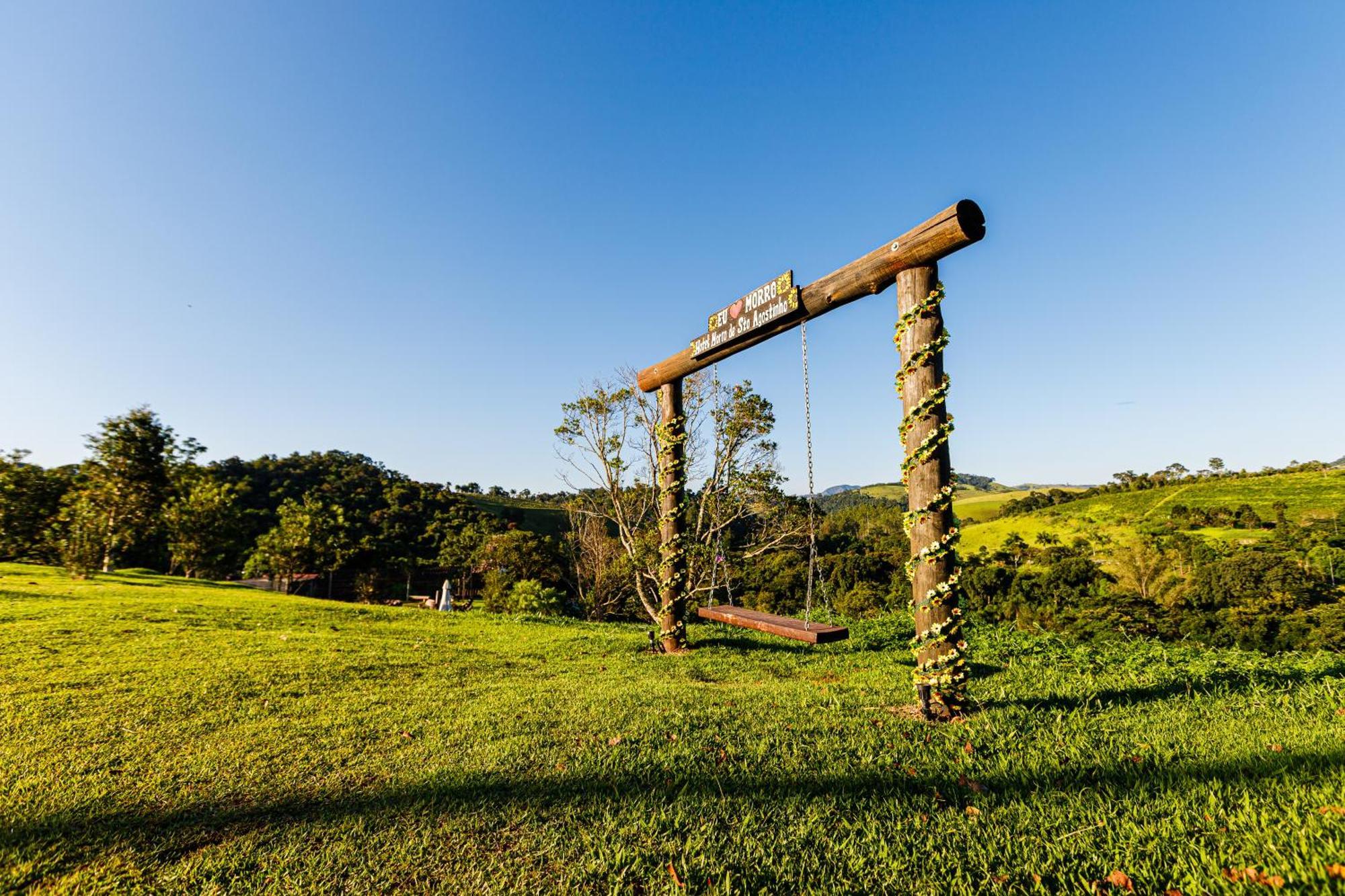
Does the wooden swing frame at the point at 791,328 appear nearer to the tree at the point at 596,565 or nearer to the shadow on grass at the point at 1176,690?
the shadow on grass at the point at 1176,690

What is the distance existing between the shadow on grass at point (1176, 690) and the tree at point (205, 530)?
116 ft

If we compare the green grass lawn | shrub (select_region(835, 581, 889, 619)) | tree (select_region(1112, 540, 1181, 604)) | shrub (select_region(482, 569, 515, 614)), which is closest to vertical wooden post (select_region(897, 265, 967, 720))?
the green grass lawn

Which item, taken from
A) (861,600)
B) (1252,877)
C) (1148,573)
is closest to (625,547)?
(1252,877)

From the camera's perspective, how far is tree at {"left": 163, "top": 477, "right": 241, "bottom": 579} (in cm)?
2918

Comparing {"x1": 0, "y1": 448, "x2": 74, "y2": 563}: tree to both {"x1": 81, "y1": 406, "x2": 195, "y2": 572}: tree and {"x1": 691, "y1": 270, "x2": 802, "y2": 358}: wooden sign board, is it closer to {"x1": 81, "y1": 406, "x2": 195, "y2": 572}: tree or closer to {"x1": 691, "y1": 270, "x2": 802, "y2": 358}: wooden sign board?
{"x1": 81, "y1": 406, "x2": 195, "y2": 572}: tree

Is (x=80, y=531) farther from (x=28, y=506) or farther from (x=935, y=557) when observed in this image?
(x=935, y=557)

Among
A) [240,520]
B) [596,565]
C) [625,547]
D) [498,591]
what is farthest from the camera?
[240,520]

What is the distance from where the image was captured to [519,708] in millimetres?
4914

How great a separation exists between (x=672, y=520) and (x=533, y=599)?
1950 centimetres

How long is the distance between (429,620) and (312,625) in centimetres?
242

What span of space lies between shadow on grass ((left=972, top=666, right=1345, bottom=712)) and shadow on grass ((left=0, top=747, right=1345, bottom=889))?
1.45 meters

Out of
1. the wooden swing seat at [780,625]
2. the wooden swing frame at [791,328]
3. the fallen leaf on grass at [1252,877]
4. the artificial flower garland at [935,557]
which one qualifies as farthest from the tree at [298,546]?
the fallen leaf on grass at [1252,877]

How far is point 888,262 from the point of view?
489 cm

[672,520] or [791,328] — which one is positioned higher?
[791,328]
